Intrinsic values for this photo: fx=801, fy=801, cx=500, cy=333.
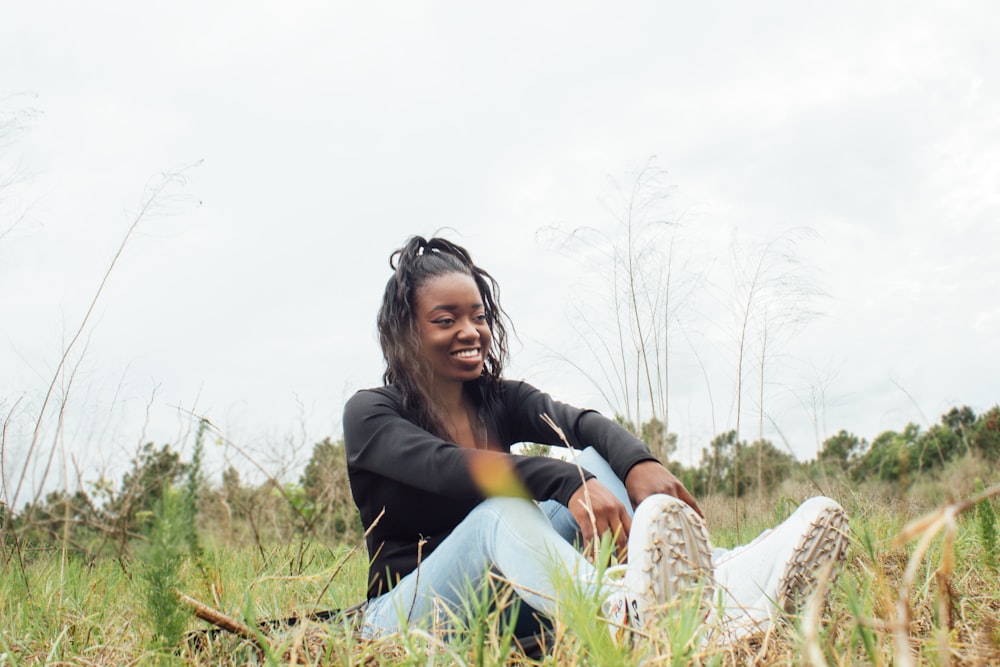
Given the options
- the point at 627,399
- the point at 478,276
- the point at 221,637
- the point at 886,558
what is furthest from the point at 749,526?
the point at 221,637

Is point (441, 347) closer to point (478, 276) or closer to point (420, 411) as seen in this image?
point (420, 411)

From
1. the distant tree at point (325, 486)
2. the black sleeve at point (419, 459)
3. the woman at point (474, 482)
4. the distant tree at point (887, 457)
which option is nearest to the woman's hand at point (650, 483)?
the woman at point (474, 482)

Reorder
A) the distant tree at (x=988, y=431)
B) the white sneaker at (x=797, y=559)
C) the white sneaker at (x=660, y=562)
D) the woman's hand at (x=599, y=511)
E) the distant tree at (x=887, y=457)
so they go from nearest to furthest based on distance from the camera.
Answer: the white sneaker at (x=660, y=562) < the white sneaker at (x=797, y=559) < the woman's hand at (x=599, y=511) < the distant tree at (x=988, y=431) < the distant tree at (x=887, y=457)

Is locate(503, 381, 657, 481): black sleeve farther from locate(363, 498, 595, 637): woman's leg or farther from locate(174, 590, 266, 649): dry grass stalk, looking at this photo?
locate(174, 590, 266, 649): dry grass stalk

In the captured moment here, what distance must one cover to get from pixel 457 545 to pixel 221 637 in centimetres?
55

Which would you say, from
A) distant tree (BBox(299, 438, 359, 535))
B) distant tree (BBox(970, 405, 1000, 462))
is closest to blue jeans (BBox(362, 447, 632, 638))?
distant tree (BBox(299, 438, 359, 535))

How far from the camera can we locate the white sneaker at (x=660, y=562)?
1.47 m

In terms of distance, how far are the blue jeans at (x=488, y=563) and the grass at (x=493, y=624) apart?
85mm

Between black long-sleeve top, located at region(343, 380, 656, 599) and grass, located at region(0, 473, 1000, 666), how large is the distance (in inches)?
10.6

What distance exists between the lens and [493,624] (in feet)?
4.26

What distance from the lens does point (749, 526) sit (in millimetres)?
3754

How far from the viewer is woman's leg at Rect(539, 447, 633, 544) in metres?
2.25

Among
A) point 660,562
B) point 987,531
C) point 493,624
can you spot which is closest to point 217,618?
point 493,624

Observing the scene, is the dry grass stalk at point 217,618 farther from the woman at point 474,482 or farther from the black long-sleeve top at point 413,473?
the black long-sleeve top at point 413,473
